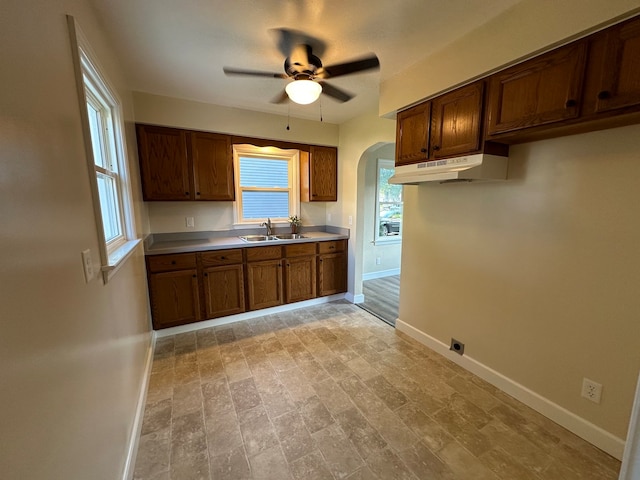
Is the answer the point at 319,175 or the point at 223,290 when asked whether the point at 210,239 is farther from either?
the point at 319,175

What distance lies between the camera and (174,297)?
2.86m

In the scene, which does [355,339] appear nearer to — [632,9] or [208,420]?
[208,420]

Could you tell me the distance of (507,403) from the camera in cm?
195

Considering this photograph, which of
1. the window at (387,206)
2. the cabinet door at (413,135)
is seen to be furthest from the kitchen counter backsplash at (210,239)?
the cabinet door at (413,135)

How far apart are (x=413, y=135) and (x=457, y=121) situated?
1.31 feet

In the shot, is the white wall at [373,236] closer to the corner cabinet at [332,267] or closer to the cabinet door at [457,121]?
the corner cabinet at [332,267]

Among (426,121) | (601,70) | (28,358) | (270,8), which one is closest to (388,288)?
(426,121)

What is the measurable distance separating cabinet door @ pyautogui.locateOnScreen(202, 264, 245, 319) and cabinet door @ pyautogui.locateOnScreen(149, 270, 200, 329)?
0.40 ft

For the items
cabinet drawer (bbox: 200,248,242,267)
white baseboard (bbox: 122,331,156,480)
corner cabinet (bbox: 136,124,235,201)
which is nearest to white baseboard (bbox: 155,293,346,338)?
white baseboard (bbox: 122,331,156,480)

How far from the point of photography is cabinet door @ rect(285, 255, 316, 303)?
3461mm

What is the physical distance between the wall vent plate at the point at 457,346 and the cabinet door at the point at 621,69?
1.88 metres

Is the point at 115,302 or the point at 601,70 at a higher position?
the point at 601,70

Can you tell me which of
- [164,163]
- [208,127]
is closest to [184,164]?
[164,163]

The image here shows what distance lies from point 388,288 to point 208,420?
3254 mm
